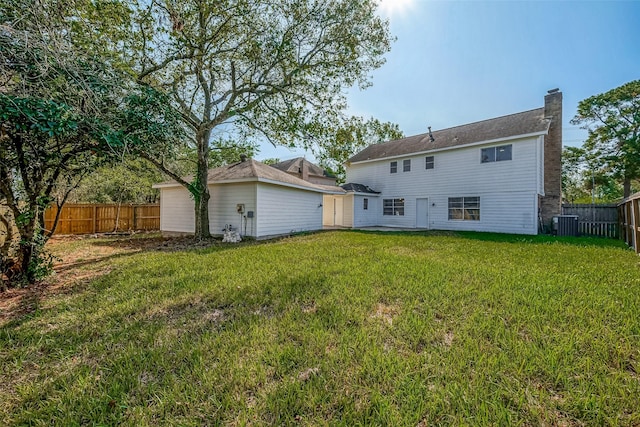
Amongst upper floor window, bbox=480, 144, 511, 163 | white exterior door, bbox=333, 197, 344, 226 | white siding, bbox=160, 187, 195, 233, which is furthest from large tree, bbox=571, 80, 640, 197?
white siding, bbox=160, 187, 195, 233

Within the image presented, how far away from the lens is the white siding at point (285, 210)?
35.7ft

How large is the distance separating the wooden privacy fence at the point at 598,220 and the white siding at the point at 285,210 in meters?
12.3

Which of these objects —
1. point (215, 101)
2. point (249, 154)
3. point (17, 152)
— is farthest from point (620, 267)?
point (249, 154)

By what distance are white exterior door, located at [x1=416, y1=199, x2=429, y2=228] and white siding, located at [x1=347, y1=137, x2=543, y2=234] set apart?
0.22 m

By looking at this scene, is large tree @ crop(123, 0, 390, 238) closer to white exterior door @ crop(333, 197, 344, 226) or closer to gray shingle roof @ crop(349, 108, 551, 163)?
gray shingle roof @ crop(349, 108, 551, 163)

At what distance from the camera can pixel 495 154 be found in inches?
515

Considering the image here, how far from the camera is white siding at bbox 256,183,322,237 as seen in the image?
1087 cm

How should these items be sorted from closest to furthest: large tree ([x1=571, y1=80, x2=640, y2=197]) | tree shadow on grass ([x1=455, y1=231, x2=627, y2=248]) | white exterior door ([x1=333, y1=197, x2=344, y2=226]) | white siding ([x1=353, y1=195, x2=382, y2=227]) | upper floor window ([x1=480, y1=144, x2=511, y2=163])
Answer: tree shadow on grass ([x1=455, y1=231, x2=627, y2=248])
upper floor window ([x1=480, y1=144, x2=511, y2=163])
white siding ([x1=353, y1=195, x2=382, y2=227])
white exterior door ([x1=333, y1=197, x2=344, y2=226])
large tree ([x1=571, y1=80, x2=640, y2=197])

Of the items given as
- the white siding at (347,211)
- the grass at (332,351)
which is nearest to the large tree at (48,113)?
the grass at (332,351)

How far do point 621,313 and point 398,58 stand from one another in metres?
10.5

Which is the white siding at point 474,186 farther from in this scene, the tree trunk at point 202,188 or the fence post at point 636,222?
the tree trunk at point 202,188

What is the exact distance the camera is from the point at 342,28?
9.48 metres

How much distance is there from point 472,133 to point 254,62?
38.4 ft

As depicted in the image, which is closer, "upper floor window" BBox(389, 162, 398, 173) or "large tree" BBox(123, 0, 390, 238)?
"large tree" BBox(123, 0, 390, 238)
